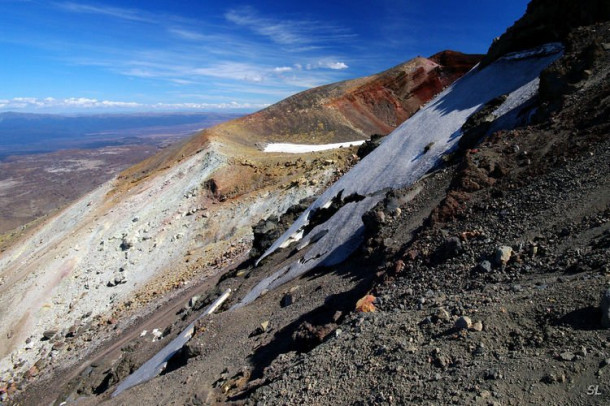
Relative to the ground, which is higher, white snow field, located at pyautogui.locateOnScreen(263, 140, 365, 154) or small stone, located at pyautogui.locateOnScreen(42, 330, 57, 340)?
white snow field, located at pyautogui.locateOnScreen(263, 140, 365, 154)

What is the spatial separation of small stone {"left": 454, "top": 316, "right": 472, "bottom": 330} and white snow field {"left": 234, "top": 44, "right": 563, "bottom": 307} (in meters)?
5.17

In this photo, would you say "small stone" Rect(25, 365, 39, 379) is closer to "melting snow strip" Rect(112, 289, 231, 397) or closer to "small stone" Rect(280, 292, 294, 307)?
"melting snow strip" Rect(112, 289, 231, 397)

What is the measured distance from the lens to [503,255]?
5520 mm

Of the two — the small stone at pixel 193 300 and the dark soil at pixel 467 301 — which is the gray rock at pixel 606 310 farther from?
the small stone at pixel 193 300

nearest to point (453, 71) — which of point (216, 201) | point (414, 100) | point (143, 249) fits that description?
point (414, 100)

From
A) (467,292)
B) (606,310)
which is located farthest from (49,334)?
(606,310)

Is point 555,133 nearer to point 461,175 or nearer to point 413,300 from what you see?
point 461,175

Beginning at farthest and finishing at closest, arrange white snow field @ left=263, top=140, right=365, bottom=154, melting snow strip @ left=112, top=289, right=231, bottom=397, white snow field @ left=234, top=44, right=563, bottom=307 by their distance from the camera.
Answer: white snow field @ left=263, top=140, right=365, bottom=154 → white snow field @ left=234, top=44, right=563, bottom=307 → melting snow strip @ left=112, top=289, right=231, bottom=397

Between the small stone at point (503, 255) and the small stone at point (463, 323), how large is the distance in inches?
53.6

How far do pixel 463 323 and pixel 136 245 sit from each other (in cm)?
2182

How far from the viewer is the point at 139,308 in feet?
57.5

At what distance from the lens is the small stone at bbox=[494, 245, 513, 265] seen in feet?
18.1

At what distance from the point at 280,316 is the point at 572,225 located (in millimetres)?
5969

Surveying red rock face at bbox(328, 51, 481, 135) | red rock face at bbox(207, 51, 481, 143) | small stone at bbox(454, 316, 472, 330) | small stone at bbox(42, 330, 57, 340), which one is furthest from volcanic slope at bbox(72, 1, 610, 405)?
red rock face at bbox(328, 51, 481, 135)
